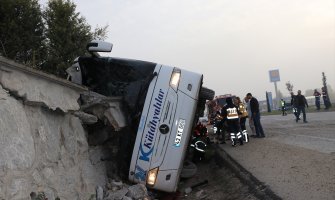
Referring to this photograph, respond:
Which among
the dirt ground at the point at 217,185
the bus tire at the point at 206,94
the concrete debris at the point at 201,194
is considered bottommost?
the concrete debris at the point at 201,194

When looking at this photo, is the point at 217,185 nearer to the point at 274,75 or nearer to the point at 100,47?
the point at 100,47

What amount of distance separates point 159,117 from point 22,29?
549 inches

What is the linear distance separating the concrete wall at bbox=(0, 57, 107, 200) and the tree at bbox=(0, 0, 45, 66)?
39.1 ft

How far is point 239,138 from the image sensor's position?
1338 centimetres

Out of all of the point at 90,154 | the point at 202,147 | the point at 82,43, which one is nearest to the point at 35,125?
the point at 90,154

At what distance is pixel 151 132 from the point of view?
7.02 m

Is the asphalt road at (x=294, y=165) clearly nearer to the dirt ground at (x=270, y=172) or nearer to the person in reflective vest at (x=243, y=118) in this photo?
the dirt ground at (x=270, y=172)

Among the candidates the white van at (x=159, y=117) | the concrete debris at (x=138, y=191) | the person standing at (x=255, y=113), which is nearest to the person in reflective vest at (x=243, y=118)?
the person standing at (x=255, y=113)

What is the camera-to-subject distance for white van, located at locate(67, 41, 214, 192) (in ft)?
23.0

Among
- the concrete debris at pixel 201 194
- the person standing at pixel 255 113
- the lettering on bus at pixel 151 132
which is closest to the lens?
the lettering on bus at pixel 151 132

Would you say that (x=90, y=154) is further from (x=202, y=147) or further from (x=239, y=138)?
(x=239, y=138)

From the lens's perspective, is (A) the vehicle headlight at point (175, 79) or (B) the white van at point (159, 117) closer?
(B) the white van at point (159, 117)

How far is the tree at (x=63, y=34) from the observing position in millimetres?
19641

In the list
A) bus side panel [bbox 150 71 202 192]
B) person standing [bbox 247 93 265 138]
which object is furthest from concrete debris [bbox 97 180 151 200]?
person standing [bbox 247 93 265 138]
